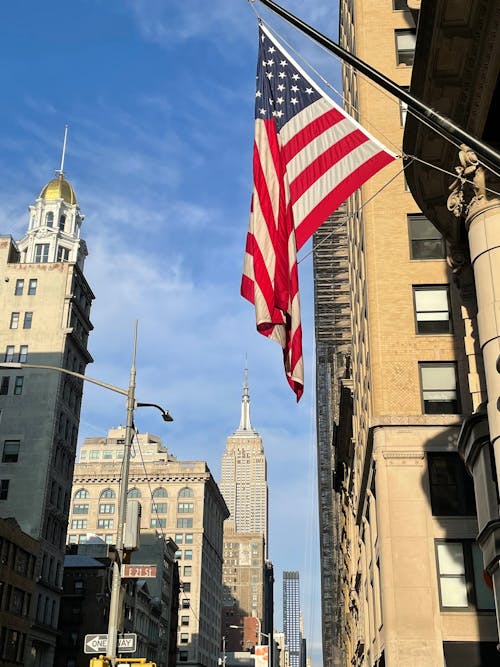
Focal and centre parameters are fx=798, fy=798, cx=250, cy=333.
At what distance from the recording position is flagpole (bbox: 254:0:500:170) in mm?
8570

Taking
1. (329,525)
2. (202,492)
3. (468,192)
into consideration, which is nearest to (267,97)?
(468,192)

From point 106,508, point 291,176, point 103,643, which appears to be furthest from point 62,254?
point 291,176

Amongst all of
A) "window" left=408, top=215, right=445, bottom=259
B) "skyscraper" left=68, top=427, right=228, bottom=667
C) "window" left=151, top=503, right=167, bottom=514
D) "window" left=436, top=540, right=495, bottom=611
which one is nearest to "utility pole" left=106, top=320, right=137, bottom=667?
"window" left=436, top=540, right=495, bottom=611

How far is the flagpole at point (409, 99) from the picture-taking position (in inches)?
337

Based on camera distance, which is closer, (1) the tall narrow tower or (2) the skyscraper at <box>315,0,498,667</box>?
(2) the skyscraper at <box>315,0,498,667</box>

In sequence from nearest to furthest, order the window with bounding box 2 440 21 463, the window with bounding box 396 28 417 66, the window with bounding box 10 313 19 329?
the window with bounding box 396 28 417 66 → the window with bounding box 2 440 21 463 → the window with bounding box 10 313 19 329

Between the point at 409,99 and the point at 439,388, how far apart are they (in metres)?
26.2

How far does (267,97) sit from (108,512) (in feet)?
532

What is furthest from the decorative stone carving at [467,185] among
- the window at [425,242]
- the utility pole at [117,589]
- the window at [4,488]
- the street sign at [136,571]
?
the window at [4,488]

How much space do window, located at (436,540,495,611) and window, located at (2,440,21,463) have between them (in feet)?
193

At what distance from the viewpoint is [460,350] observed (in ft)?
111

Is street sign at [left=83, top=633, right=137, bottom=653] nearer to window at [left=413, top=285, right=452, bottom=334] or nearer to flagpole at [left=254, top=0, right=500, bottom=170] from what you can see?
flagpole at [left=254, top=0, right=500, bottom=170]

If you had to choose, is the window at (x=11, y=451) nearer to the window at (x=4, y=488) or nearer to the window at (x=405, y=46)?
the window at (x=4, y=488)

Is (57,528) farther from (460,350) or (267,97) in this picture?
(267,97)
